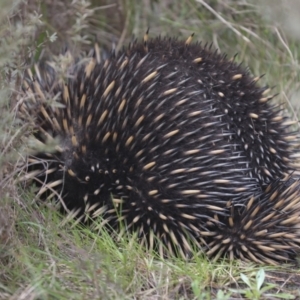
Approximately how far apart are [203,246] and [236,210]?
0.24m

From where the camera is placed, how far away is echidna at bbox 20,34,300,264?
11.0 ft

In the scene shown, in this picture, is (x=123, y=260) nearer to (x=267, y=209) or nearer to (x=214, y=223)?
(x=214, y=223)

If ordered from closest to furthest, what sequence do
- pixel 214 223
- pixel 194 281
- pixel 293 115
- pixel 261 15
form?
pixel 194 281, pixel 214 223, pixel 293 115, pixel 261 15

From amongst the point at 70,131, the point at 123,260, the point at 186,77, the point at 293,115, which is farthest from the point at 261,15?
the point at 123,260

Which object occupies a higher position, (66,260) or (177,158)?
(177,158)

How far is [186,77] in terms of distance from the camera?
353cm

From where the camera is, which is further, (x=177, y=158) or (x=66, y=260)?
(x=177, y=158)

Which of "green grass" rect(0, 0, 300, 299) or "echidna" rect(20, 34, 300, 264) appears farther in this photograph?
"echidna" rect(20, 34, 300, 264)

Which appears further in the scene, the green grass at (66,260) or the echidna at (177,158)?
the echidna at (177,158)

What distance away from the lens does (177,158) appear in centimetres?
337

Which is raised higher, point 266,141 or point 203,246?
point 266,141

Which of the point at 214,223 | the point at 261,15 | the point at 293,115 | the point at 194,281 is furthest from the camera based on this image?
the point at 261,15

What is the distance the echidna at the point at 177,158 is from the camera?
3.34 meters

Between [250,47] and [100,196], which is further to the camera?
[250,47]
